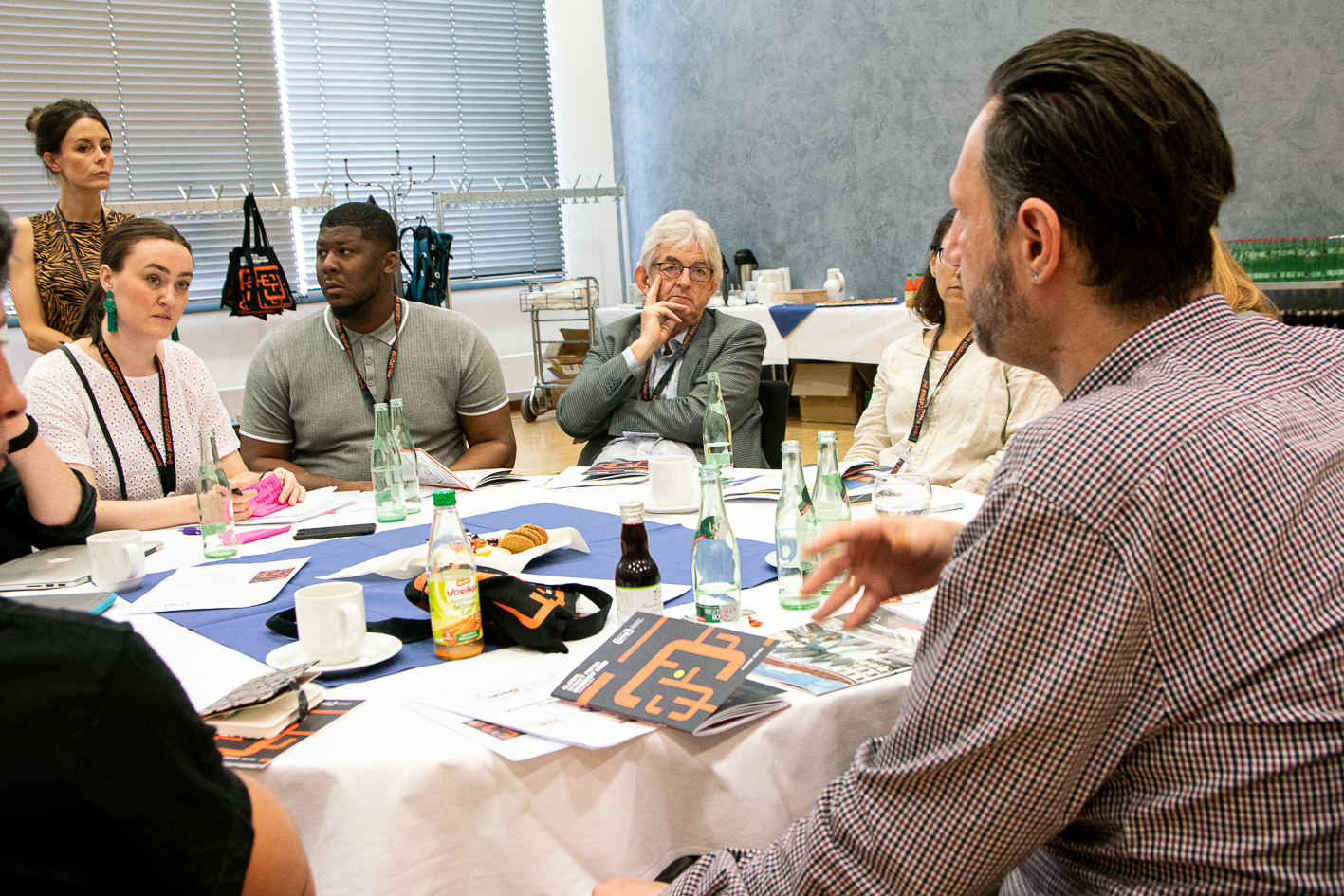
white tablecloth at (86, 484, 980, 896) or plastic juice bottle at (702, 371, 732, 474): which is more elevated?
plastic juice bottle at (702, 371, 732, 474)

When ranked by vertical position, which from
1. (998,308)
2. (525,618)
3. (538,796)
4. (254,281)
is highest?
(254,281)

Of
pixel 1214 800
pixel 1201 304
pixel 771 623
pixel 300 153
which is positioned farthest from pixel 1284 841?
pixel 300 153

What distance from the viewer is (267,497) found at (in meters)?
2.29

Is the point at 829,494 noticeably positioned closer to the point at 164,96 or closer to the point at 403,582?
the point at 403,582

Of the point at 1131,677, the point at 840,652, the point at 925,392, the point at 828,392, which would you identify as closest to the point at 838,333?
the point at 828,392

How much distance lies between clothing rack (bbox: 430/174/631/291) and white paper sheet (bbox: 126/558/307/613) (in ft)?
19.0

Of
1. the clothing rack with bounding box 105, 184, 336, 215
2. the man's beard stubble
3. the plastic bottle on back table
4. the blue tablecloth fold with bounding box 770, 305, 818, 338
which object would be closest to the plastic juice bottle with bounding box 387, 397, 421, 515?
the plastic bottle on back table

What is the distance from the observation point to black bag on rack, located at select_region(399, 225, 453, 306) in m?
6.49

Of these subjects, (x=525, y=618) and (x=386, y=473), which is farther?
(x=386, y=473)

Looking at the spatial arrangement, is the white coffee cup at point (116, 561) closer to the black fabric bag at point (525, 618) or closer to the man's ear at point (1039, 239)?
the black fabric bag at point (525, 618)

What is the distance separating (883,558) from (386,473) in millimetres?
1335

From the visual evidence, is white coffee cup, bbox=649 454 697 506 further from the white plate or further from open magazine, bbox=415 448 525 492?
the white plate

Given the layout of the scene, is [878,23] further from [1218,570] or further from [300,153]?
[1218,570]

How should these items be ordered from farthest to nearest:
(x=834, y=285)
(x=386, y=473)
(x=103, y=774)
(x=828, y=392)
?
(x=834, y=285) → (x=828, y=392) → (x=386, y=473) → (x=103, y=774)
